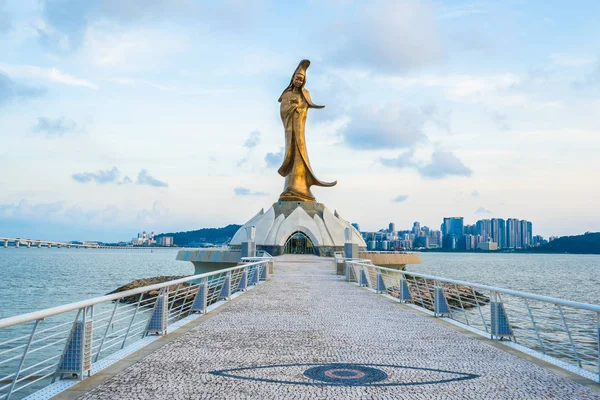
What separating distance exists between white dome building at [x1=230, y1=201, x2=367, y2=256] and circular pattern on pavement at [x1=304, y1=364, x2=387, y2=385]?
105ft

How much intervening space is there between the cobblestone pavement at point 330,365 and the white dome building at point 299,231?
94.9 feet

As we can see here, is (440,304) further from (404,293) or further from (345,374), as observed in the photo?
(345,374)

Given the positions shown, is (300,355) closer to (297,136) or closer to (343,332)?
(343,332)

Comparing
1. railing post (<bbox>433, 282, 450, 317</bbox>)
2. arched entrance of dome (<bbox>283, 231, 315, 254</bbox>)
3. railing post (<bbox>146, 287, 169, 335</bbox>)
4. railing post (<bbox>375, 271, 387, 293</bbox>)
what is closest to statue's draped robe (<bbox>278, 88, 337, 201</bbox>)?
arched entrance of dome (<bbox>283, 231, 315, 254</bbox>)

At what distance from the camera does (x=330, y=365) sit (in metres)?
6.04

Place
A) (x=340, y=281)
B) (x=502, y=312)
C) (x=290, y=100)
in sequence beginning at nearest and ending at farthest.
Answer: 1. (x=502, y=312)
2. (x=340, y=281)
3. (x=290, y=100)

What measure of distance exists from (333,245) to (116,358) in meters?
32.7

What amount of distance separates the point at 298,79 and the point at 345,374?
38570mm

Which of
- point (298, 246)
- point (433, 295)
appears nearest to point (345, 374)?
point (433, 295)

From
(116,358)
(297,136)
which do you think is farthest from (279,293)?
(297,136)

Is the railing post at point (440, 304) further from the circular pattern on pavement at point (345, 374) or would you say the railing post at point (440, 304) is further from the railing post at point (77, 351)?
the railing post at point (77, 351)

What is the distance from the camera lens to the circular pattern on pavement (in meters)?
5.37

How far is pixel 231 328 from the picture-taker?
8.59 metres

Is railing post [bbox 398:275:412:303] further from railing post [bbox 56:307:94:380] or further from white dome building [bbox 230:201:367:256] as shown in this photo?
white dome building [bbox 230:201:367:256]
